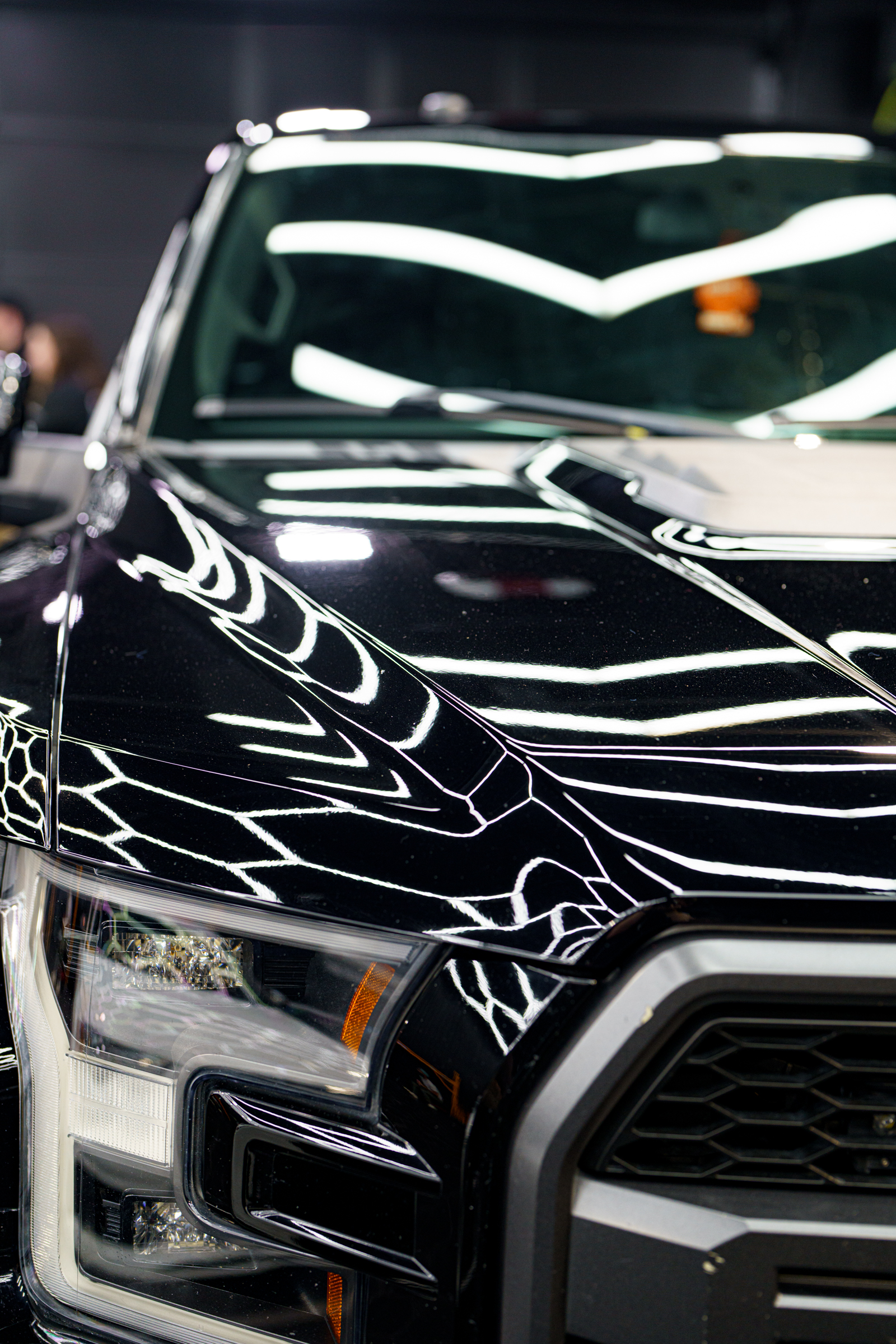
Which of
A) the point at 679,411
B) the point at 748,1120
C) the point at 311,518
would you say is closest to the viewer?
the point at 748,1120

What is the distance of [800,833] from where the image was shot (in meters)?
0.93

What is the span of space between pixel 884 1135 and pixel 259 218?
73.6 inches

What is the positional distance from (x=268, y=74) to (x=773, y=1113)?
37.9ft

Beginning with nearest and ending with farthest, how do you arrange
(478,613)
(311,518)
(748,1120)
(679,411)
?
(748,1120), (478,613), (311,518), (679,411)

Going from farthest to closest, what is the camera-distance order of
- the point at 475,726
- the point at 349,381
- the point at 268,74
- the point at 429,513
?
the point at 268,74
the point at 349,381
the point at 429,513
the point at 475,726

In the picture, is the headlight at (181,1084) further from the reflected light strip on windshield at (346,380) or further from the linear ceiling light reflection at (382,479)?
the reflected light strip on windshield at (346,380)

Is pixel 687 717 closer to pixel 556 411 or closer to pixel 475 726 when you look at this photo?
pixel 475 726

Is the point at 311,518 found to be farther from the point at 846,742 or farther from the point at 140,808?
the point at 846,742

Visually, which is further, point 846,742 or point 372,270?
point 372,270

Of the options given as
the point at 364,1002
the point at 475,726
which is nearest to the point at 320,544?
the point at 475,726

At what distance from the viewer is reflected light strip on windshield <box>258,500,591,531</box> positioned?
1492 mm

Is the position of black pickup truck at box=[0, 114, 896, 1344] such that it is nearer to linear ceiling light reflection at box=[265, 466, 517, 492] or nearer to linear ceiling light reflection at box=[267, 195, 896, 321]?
linear ceiling light reflection at box=[265, 466, 517, 492]

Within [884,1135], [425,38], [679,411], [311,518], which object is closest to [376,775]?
[884,1135]

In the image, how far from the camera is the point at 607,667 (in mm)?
1124
